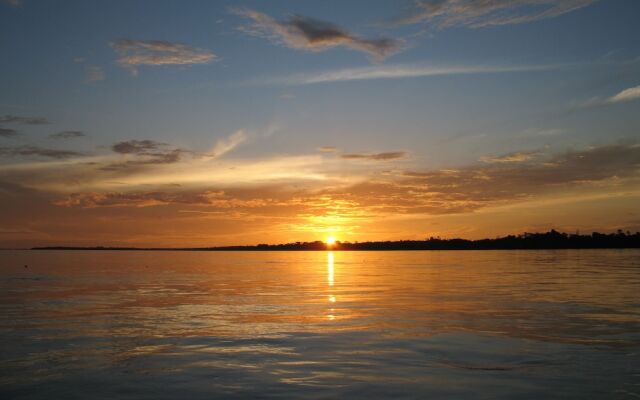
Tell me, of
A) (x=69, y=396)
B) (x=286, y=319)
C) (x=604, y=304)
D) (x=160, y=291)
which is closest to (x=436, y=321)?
(x=286, y=319)

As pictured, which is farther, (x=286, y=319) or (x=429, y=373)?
(x=286, y=319)

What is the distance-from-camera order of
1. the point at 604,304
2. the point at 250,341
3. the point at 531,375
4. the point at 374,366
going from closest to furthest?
the point at 531,375, the point at 374,366, the point at 250,341, the point at 604,304

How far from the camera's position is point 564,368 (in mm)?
12117

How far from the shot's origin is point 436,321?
63.5 feet

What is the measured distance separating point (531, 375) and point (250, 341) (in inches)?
305

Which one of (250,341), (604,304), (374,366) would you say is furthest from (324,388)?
(604,304)

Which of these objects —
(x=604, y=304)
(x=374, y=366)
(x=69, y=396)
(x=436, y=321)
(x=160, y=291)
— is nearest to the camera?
(x=69, y=396)

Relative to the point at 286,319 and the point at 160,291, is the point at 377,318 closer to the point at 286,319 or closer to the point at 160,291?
the point at 286,319

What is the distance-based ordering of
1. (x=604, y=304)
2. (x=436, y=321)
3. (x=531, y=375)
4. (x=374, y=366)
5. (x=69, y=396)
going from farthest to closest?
1. (x=604, y=304)
2. (x=436, y=321)
3. (x=374, y=366)
4. (x=531, y=375)
5. (x=69, y=396)

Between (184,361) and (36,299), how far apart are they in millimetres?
17573

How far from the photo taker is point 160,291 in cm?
3219

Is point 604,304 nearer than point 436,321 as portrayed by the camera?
No

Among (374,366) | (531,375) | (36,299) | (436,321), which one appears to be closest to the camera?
(531,375)

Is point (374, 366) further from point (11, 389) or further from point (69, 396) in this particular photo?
point (11, 389)
